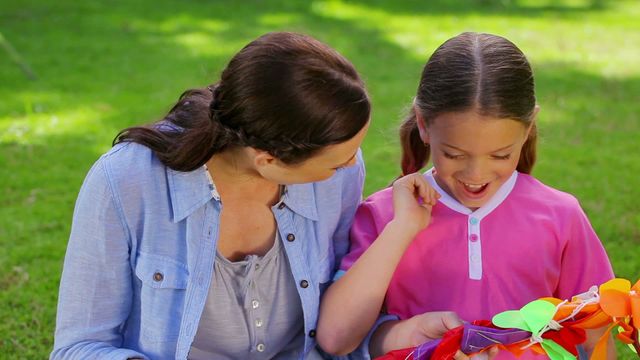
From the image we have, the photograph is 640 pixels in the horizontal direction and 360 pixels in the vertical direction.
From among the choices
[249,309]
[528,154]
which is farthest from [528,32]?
[249,309]

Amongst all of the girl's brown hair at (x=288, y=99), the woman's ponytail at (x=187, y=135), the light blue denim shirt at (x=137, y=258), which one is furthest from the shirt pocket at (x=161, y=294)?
the girl's brown hair at (x=288, y=99)

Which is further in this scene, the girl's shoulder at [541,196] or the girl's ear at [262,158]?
the girl's shoulder at [541,196]

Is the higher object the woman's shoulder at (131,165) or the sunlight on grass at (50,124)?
the woman's shoulder at (131,165)

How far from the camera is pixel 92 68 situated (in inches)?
277

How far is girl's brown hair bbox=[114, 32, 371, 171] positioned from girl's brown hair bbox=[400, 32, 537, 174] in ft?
0.90

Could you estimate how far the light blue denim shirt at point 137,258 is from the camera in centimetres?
229

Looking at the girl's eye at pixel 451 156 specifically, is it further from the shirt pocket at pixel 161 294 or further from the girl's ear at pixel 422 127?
the shirt pocket at pixel 161 294

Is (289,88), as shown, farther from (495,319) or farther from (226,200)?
(495,319)

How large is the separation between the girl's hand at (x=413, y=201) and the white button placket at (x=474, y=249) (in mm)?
117

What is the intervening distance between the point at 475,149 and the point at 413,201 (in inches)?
9.4

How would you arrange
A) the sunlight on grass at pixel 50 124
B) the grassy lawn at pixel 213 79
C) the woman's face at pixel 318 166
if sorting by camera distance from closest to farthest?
the woman's face at pixel 318 166
the grassy lawn at pixel 213 79
the sunlight on grass at pixel 50 124

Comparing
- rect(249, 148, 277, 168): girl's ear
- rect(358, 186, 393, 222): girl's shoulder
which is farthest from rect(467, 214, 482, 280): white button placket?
rect(249, 148, 277, 168): girl's ear

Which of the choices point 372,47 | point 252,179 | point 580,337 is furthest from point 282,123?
point 372,47

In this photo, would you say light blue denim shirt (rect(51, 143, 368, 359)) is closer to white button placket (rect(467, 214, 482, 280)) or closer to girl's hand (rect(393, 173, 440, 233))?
girl's hand (rect(393, 173, 440, 233))
